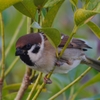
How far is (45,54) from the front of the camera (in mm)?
1962

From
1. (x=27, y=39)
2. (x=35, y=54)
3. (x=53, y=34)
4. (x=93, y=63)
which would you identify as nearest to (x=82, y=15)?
(x=53, y=34)

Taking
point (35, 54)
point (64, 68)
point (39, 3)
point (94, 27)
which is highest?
point (39, 3)

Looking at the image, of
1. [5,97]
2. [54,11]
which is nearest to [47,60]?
[5,97]

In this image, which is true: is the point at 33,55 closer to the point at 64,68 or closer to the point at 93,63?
the point at 64,68

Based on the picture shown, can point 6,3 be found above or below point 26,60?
above

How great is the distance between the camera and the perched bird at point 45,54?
1.76m

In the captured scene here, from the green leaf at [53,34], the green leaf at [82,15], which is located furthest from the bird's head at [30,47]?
the green leaf at [82,15]

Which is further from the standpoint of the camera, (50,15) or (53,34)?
(50,15)

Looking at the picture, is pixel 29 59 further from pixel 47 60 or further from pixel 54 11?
pixel 54 11

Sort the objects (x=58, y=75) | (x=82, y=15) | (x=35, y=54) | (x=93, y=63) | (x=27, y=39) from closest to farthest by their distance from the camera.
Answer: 1. (x=82, y=15)
2. (x=27, y=39)
3. (x=35, y=54)
4. (x=93, y=63)
5. (x=58, y=75)

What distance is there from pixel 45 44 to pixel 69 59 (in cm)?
13

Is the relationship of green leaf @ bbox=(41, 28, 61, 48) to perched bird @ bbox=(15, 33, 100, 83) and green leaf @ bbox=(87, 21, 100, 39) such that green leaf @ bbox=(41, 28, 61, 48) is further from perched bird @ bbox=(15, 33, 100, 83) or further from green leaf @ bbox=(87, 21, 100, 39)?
perched bird @ bbox=(15, 33, 100, 83)

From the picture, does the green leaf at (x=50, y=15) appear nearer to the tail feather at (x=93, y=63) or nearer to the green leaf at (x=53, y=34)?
the green leaf at (x=53, y=34)

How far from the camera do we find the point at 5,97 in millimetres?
1889
